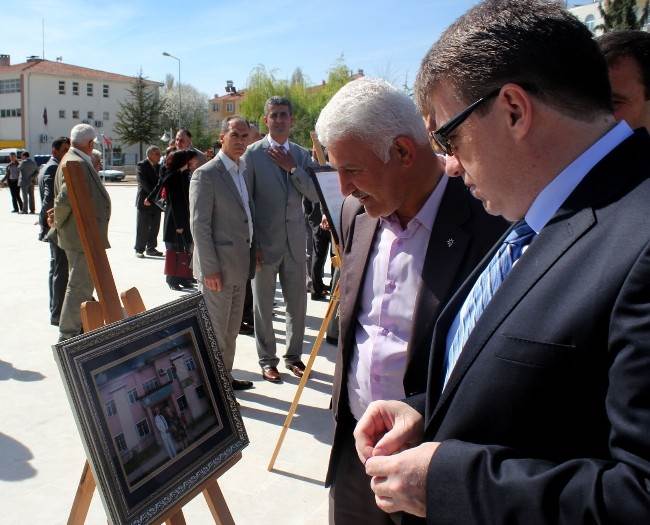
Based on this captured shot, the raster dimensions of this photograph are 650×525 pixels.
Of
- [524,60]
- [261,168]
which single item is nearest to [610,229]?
[524,60]

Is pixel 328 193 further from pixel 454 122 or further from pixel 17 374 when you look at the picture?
pixel 17 374

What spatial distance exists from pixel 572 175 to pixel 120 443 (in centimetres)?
141

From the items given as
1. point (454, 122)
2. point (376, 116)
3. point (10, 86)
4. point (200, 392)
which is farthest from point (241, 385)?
point (10, 86)

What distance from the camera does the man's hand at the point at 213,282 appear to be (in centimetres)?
432

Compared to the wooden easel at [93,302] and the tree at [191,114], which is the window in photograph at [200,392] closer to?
the wooden easel at [93,302]

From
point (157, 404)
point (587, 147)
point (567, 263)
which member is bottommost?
point (157, 404)

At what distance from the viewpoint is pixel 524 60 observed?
100cm

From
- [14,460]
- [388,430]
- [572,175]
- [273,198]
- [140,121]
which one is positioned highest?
[140,121]

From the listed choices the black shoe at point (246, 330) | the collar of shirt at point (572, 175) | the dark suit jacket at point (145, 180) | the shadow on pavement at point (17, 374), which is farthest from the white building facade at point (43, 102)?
the collar of shirt at point (572, 175)

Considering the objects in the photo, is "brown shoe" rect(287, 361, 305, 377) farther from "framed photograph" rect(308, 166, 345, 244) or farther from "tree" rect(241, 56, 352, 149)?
"tree" rect(241, 56, 352, 149)

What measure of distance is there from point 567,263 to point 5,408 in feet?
15.1

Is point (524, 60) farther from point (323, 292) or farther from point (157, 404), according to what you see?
point (323, 292)

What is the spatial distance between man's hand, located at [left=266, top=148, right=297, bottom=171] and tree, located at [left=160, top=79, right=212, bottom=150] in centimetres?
4614

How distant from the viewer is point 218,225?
4.40 m
